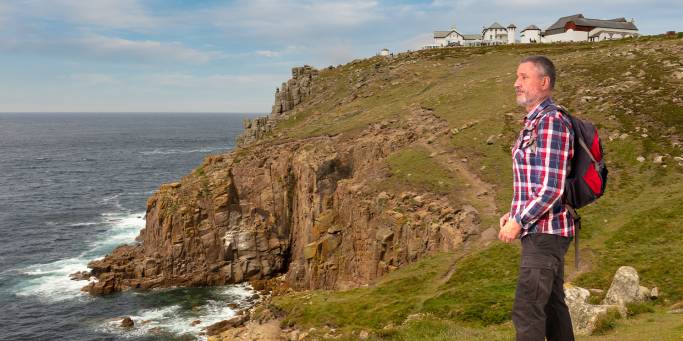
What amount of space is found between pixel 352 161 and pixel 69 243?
4980cm

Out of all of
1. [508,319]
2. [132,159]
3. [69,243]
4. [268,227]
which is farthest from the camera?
[132,159]

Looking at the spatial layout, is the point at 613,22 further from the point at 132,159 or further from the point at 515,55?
the point at 132,159

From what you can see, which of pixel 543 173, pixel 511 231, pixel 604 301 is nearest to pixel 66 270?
pixel 604 301

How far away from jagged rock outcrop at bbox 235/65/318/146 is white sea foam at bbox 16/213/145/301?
25.5 meters

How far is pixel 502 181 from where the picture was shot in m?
44.2

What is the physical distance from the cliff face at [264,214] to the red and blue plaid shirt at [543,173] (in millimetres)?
42278

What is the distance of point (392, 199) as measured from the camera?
151 ft

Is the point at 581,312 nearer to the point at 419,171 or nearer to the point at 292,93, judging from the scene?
the point at 419,171

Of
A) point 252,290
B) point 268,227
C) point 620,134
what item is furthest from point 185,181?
point 620,134

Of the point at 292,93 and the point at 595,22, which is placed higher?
the point at 595,22

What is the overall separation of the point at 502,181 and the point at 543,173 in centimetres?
3877

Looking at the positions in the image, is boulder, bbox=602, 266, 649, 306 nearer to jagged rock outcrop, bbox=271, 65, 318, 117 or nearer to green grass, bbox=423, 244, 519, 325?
green grass, bbox=423, 244, 519, 325

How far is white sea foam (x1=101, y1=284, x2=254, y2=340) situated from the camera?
4862 centimetres

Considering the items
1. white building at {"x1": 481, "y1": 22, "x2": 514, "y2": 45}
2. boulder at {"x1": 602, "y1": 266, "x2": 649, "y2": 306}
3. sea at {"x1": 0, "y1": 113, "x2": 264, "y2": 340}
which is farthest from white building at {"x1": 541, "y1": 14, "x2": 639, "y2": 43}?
boulder at {"x1": 602, "y1": 266, "x2": 649, "y2": 306}
